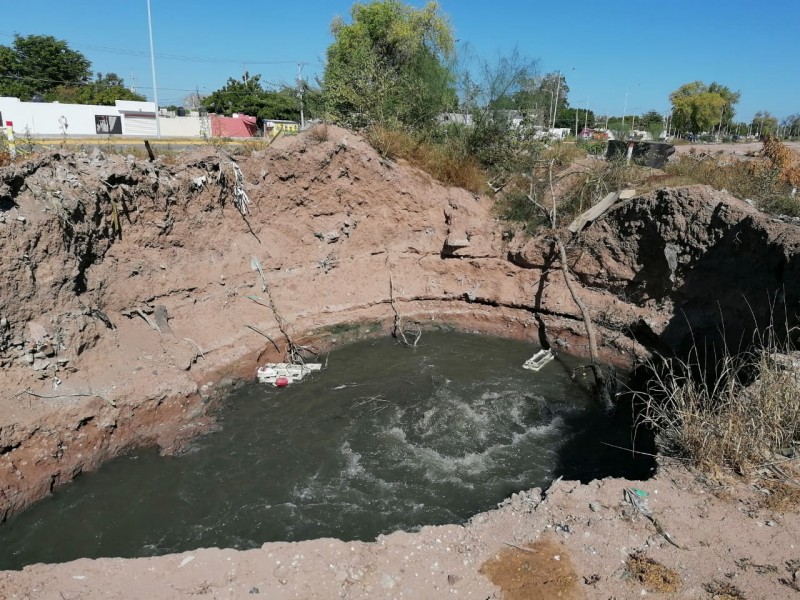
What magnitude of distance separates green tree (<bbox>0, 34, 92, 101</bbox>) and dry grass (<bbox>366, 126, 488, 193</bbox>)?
104ft

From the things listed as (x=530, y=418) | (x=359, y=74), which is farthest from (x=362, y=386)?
(x=359, y=74)

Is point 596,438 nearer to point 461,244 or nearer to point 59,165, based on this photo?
point 461,244

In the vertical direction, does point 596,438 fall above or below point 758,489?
below

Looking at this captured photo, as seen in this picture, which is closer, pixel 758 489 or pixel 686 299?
pixel 758 489

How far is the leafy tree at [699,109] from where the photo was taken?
137 feet

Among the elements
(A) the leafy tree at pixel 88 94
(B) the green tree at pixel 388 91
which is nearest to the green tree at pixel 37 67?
(A) the leafy tree at pixel 88 94

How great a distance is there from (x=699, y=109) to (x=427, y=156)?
39733mm

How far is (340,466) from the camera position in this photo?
6062 mm

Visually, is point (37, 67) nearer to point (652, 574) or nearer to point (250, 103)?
point (250, 103)

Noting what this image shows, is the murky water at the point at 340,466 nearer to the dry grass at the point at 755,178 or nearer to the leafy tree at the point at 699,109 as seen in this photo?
the dry grass at the point at 755,178

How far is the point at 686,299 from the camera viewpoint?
855 centimetres

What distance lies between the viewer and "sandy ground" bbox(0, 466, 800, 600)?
3518 millimetres

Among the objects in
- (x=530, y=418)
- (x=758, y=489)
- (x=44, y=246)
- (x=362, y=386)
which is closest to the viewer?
(x=758, y=489)

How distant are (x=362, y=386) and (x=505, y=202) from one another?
580cm
